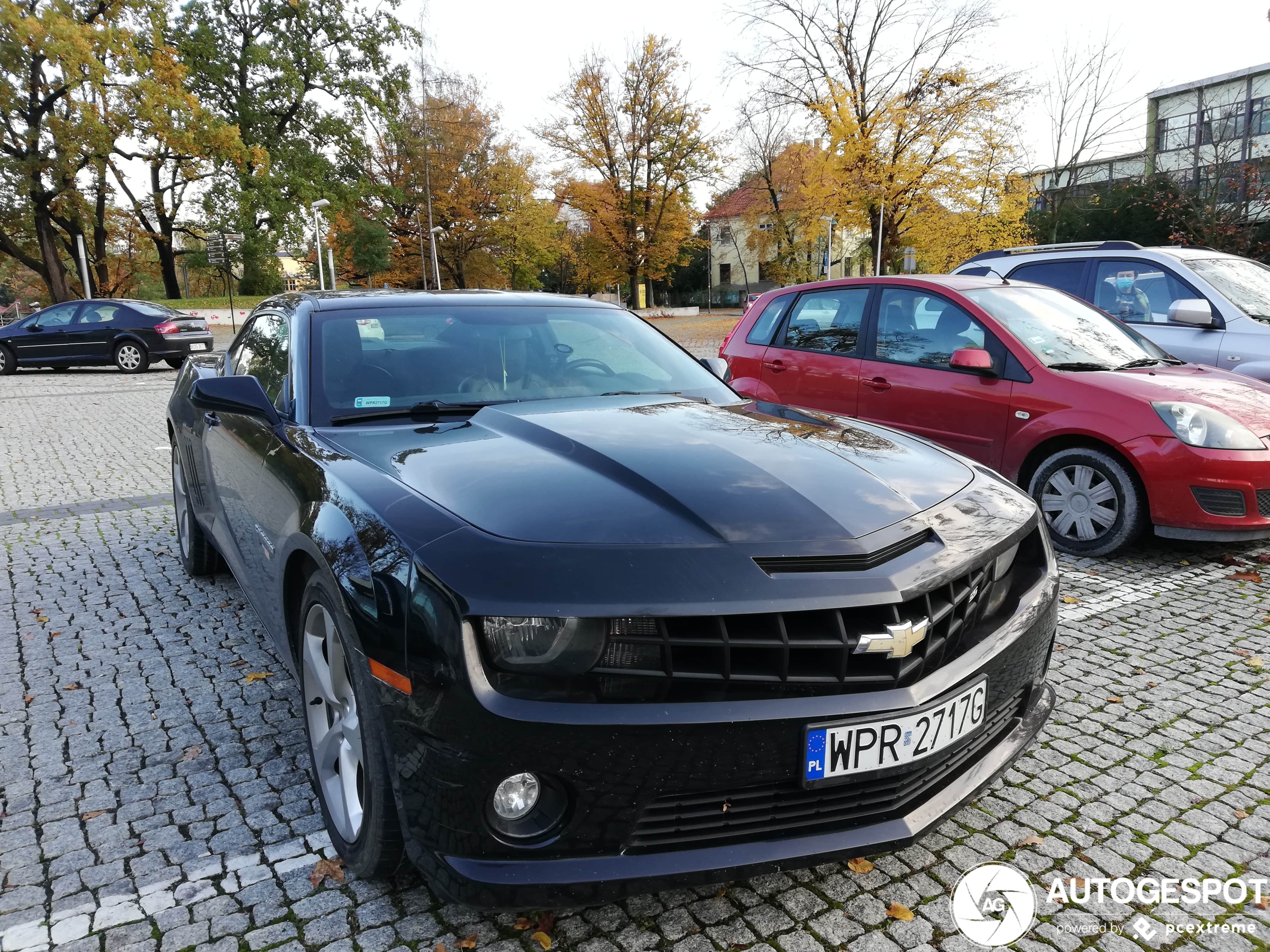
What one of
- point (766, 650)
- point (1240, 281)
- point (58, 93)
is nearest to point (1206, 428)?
point (1240, 281)

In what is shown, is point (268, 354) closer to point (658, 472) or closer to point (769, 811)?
point (658, 472)

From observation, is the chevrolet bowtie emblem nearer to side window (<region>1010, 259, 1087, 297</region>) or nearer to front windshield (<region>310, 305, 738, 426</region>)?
front windshield (<region>310, 305, 738, 426</region>)

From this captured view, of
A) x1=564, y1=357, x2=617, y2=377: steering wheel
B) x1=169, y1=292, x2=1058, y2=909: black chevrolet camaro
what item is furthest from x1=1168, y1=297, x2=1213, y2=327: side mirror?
x1=564, y1=357, x2=617, y2=377: steering wheel

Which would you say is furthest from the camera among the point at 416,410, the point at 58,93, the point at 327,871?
the point at 58,93

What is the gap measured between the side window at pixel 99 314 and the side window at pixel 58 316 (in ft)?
0.74

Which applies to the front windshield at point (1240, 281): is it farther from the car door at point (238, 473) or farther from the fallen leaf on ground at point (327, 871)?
the fallen leaf on ground at point (327, 871)

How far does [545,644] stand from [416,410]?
1.41m

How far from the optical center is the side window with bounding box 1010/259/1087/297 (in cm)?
746

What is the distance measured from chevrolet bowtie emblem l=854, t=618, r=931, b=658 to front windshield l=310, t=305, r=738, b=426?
5.21ft

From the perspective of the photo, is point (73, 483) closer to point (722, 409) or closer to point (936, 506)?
point (722, 409)

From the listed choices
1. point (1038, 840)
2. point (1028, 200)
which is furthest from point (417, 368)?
point (1028, 200)

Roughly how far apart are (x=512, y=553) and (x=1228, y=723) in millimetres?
2792

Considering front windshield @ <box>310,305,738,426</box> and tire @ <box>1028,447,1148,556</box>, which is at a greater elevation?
front windshield @ <box>310,305,738,426</box>

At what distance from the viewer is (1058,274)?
25.0ft
